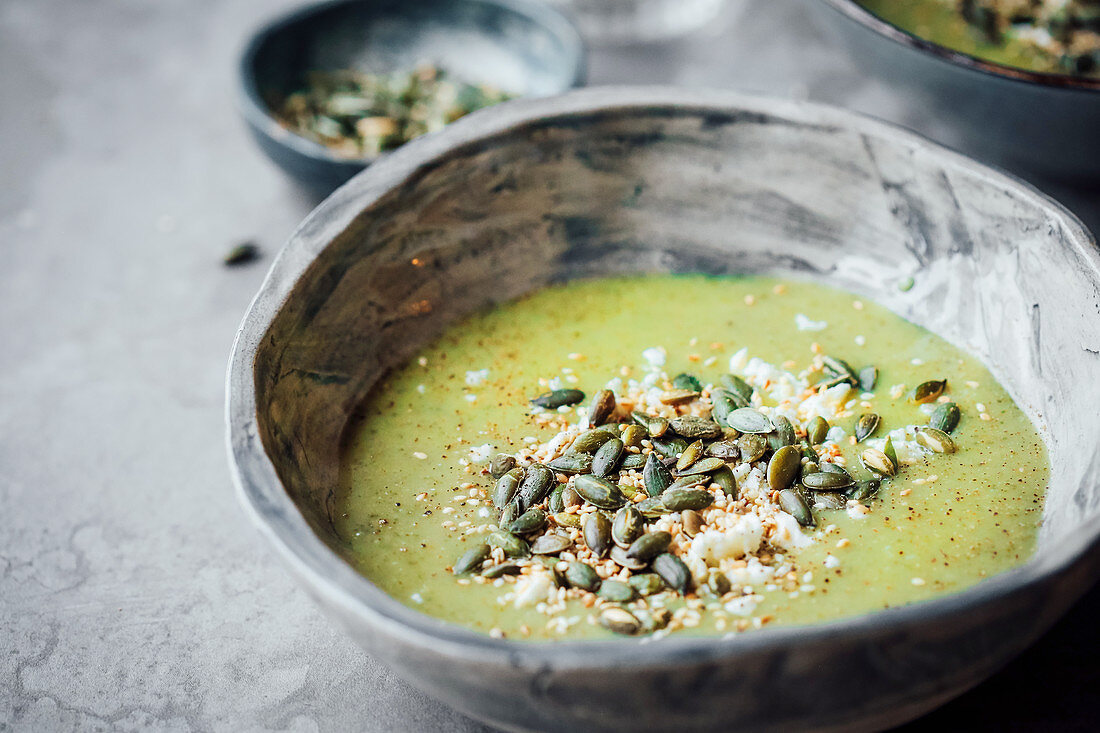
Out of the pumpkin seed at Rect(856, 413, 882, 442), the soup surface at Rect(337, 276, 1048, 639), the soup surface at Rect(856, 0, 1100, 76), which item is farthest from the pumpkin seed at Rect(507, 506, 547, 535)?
the soup surface at Rect(856, 0, 1100, 76)

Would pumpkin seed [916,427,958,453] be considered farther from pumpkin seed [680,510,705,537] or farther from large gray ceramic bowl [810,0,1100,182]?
large gray ceramic bowl [810,0,1100,182]

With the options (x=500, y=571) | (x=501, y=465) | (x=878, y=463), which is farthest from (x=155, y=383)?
(x=878, y=463)

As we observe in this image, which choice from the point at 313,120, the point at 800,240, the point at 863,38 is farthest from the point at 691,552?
the point at 313,120

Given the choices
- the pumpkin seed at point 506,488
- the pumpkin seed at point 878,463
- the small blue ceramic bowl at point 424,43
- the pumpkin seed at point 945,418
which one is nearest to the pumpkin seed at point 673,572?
the pumpkin seed at point 506,488

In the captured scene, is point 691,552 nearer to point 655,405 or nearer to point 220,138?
point 655,405

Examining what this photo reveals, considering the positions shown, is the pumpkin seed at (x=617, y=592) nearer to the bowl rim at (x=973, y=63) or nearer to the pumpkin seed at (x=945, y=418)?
the pumpkin seed at (x=945, y=418)

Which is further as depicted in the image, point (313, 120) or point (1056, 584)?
point (313, 120)

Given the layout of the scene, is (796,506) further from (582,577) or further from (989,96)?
(989,96)
